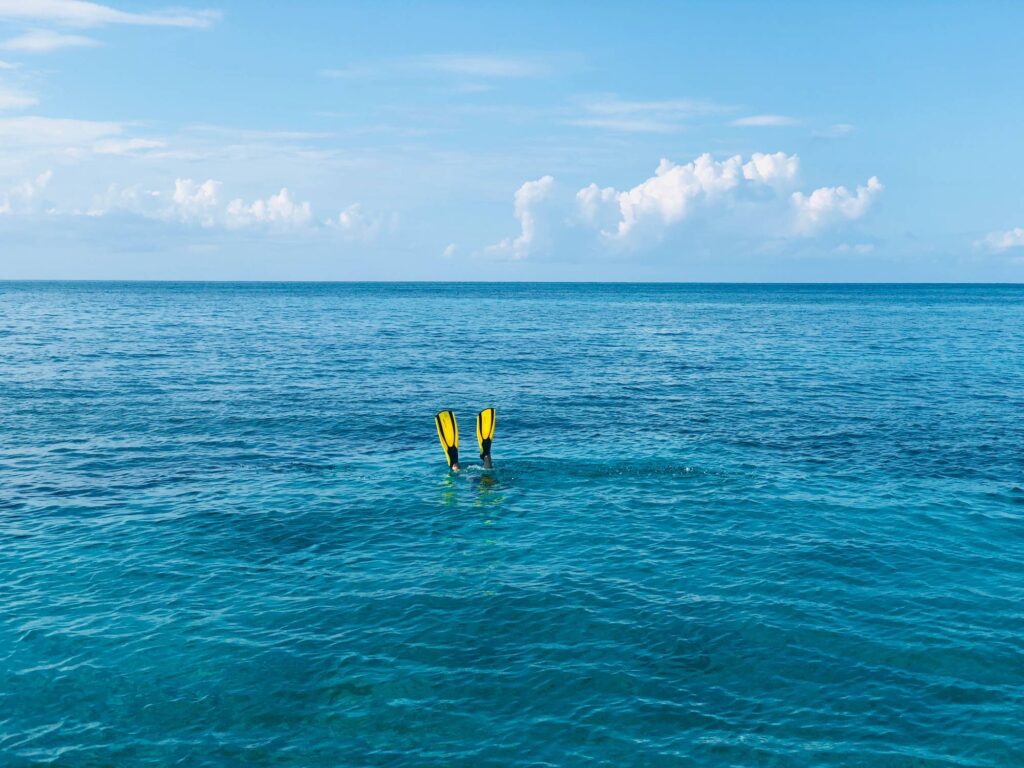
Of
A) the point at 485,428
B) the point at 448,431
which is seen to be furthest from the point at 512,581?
the point at 448,431

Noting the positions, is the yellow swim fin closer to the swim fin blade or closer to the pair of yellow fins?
the pair of yellow fins

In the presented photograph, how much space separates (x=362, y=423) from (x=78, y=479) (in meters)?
17.8

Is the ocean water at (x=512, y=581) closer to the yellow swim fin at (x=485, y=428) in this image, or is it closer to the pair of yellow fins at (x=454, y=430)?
the yellow swim fin at (x=485, y=428)

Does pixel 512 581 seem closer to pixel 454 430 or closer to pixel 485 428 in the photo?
pixel 485 428

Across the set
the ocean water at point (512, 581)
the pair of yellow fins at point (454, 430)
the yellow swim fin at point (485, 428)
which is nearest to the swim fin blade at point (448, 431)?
the pair of yellow fins at point (454, 430)

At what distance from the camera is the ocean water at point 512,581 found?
19.4 metres

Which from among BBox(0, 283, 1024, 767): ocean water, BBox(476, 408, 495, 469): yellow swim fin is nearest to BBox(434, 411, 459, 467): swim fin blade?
BBox(476, 408, 495, 469): yellow swim fin

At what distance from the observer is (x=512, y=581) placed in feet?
90.1

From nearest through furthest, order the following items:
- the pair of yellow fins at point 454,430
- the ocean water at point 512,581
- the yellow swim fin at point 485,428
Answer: the ocean water at point 512,581 < the yellow swim fin at point 485,428 < the pair of yellow fins at point 454,430

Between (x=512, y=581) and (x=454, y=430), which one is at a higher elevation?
(x=454, y=430)

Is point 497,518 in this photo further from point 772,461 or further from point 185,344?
point 185,344

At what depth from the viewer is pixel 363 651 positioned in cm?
2286

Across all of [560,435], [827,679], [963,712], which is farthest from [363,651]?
[560,435]

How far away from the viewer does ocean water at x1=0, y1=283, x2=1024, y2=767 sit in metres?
19.4
